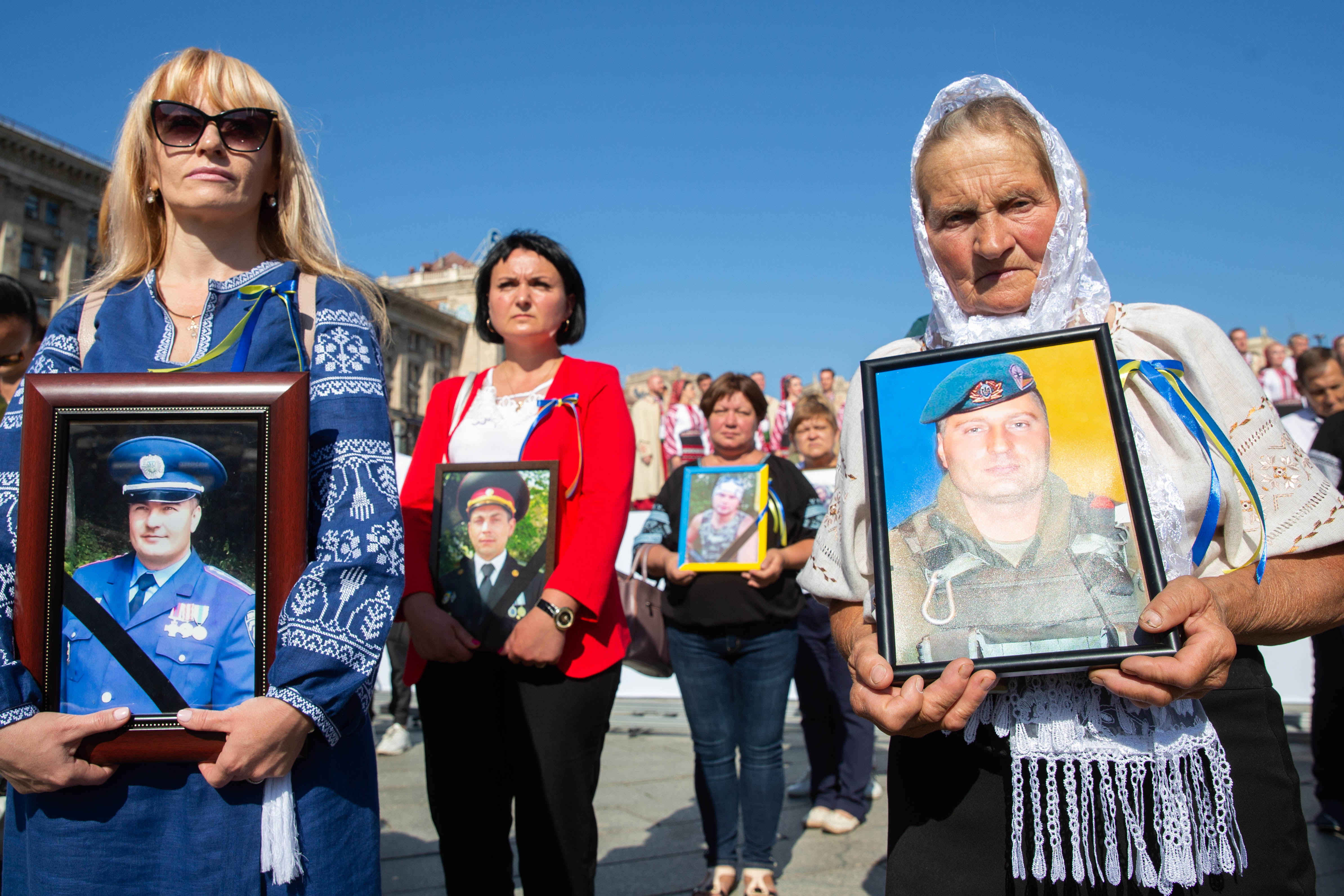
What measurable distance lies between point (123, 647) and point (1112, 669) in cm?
156

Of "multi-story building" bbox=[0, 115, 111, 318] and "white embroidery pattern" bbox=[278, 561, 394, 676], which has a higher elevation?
"multi-story building" bbox=[0, 115, 111, 318]

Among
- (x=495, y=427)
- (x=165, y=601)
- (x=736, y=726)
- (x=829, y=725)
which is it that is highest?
(x=495, y=427)

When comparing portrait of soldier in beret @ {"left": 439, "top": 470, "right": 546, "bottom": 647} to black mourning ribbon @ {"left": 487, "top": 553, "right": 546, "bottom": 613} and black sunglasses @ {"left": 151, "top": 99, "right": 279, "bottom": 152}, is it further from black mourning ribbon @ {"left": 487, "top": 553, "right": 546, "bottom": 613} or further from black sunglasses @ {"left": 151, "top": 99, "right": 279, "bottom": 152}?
black sunglasses @ {"left": 151, "top": 99, "right": 279, "bottom": 152}

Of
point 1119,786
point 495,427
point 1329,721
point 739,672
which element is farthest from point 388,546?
point 1329,721

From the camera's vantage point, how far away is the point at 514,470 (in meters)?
2.70

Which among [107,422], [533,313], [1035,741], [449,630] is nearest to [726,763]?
[449,630]

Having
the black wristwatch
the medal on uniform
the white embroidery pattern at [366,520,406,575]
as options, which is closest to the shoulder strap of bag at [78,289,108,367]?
the medal on uniform

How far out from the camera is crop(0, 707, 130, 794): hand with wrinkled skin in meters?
1.49

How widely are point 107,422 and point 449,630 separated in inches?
45.6

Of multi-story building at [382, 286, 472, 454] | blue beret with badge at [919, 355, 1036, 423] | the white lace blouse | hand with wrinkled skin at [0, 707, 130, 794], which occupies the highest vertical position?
multi-story building at [382, 286, 472, 454]

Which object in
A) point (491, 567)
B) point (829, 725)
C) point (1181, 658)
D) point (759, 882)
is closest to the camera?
point (1181, 658)

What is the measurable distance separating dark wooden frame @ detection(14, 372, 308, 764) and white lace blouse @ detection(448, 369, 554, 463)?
116 centimetres

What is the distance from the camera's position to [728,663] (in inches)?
156

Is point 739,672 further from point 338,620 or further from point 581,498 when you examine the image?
point 338,620
